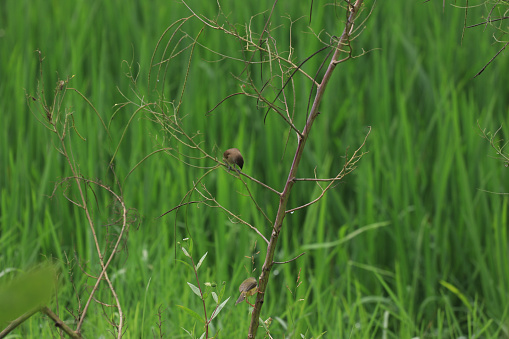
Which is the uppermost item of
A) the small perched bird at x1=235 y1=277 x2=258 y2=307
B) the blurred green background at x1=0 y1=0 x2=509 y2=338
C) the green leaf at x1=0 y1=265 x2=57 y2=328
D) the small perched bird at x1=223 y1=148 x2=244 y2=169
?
the green leaf at x1=0 y1=265 x2=57 y2=328

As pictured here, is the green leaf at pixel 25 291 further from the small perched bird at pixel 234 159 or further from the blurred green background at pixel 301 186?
the blurred green background at pixel 301 186

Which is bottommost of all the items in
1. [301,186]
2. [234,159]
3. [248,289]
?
[301,186]

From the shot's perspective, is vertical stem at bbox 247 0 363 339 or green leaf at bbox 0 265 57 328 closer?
green leaf at bbox 0 265 57 328

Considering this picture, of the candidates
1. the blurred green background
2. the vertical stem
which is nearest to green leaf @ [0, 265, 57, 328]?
the vertical stem

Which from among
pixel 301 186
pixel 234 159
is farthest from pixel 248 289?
pixel 301 186

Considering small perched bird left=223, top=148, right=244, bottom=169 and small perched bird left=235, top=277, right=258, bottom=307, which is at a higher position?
small perched bird left=223, top=148, right=244, bottom=169

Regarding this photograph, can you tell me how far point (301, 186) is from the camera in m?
2.35

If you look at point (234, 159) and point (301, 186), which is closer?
point (234, 159)

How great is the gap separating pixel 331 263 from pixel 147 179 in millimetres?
643

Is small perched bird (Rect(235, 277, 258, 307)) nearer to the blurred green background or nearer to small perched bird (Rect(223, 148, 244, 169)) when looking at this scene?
small perched bird (Rect(223, 148, 244, 169))

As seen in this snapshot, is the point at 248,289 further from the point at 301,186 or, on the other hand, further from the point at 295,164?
the point at 301,186

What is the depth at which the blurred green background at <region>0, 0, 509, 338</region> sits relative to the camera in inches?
70.2

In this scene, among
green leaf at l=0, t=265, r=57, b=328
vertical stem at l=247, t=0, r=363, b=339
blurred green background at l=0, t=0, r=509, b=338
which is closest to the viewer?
green leaf at l=0, t=265, r=57, b=328

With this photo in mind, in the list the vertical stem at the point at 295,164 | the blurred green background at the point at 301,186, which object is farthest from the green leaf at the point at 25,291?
the blurred green background at the point at 301,186
